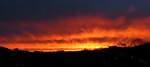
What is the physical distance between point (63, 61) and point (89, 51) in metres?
14.5

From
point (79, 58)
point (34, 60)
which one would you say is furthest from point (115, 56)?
point (34, 60)

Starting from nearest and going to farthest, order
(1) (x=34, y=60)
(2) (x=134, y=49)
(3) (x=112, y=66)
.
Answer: (3) (x=112, y=66)
(1) (x=34, y=60)
(2) (x=134, y=49)

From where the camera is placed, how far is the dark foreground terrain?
111m

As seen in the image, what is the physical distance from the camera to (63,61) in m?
113

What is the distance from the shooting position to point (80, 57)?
119 metres

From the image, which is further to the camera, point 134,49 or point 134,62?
point 134,49

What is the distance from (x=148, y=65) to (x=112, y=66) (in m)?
6.73

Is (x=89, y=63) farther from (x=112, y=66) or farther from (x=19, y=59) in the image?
(x=19, y=59)

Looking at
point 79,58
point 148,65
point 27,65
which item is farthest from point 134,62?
point 27,65

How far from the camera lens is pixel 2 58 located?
118125 millimetres

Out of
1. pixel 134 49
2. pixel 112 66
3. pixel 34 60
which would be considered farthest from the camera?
pixel 134 49

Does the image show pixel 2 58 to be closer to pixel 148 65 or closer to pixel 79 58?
pixel 79 58

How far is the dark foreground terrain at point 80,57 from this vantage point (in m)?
111

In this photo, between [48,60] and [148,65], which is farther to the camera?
[48,60]
